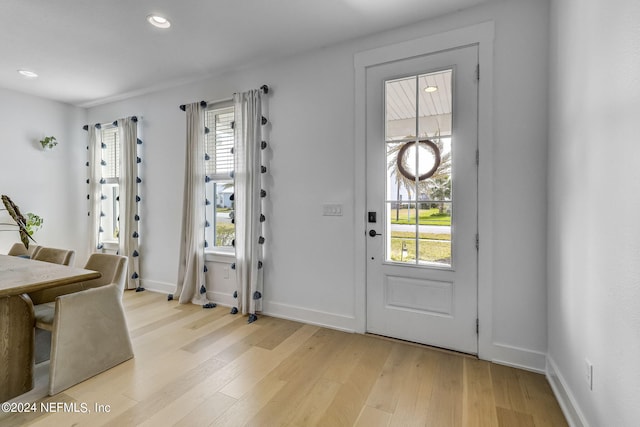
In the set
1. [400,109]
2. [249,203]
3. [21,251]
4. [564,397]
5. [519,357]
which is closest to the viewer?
[564,397]

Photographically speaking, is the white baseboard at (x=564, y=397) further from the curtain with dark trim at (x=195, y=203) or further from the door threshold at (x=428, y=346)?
the curtain with dark trim at (x=195, y=203)

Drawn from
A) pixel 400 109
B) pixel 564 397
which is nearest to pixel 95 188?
pixel 400 109

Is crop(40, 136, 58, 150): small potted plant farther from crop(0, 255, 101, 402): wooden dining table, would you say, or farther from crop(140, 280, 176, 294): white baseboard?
crop(0, 255, 101, 402): wooden dining table

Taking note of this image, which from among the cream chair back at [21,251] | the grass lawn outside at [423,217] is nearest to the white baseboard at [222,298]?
the cream chair back at [21,251]

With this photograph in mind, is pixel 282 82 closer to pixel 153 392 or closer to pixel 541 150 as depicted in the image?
pixel 541 150

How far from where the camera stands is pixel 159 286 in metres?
4.11

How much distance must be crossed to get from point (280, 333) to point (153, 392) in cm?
113

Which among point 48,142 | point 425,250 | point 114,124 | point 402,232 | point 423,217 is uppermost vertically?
point 114,124

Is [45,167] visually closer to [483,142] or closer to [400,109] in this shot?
[400,109]

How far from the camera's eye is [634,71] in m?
1.08

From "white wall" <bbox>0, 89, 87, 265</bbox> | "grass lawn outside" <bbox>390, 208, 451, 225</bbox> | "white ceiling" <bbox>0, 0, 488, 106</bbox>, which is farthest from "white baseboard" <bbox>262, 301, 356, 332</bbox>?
"white wall" <bbox>0, 89, 87, 265</bbox>

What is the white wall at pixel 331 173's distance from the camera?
2.17 metres

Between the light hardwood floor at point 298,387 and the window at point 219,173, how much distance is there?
135 cm

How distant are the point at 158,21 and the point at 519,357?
3881mm
